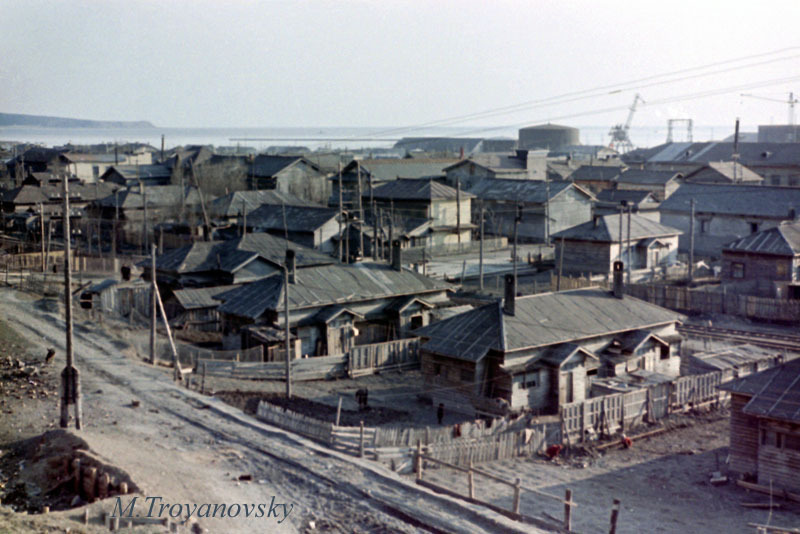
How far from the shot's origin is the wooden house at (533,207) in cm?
7069

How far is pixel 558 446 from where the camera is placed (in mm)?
24656

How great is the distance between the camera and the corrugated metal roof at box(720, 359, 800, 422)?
69.9ft

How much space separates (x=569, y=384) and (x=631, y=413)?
2.75m

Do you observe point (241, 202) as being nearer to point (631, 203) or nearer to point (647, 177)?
point (631, 203)

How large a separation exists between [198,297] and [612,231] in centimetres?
2638

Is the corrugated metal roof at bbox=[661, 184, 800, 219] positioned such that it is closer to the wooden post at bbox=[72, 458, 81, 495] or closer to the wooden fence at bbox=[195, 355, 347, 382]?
the wooden fence at bbox=[195, 355, 347, 382]

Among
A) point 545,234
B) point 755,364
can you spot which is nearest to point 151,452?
point 755,364

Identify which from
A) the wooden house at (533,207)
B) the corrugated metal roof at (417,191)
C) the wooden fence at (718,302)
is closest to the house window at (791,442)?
the wooden fence at (718,302)

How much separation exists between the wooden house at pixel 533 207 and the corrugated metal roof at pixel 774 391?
1818 inches

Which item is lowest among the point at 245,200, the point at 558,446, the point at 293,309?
the point at 558,446

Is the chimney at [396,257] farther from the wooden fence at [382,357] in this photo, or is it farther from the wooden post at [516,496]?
the wooden post at [516,496]

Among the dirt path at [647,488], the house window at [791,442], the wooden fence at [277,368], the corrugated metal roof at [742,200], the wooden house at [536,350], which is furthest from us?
the corrugated metal roof at [742,200]

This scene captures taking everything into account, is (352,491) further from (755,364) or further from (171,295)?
(171,295)

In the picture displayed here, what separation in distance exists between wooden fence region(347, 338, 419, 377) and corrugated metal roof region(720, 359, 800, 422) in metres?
14.8
